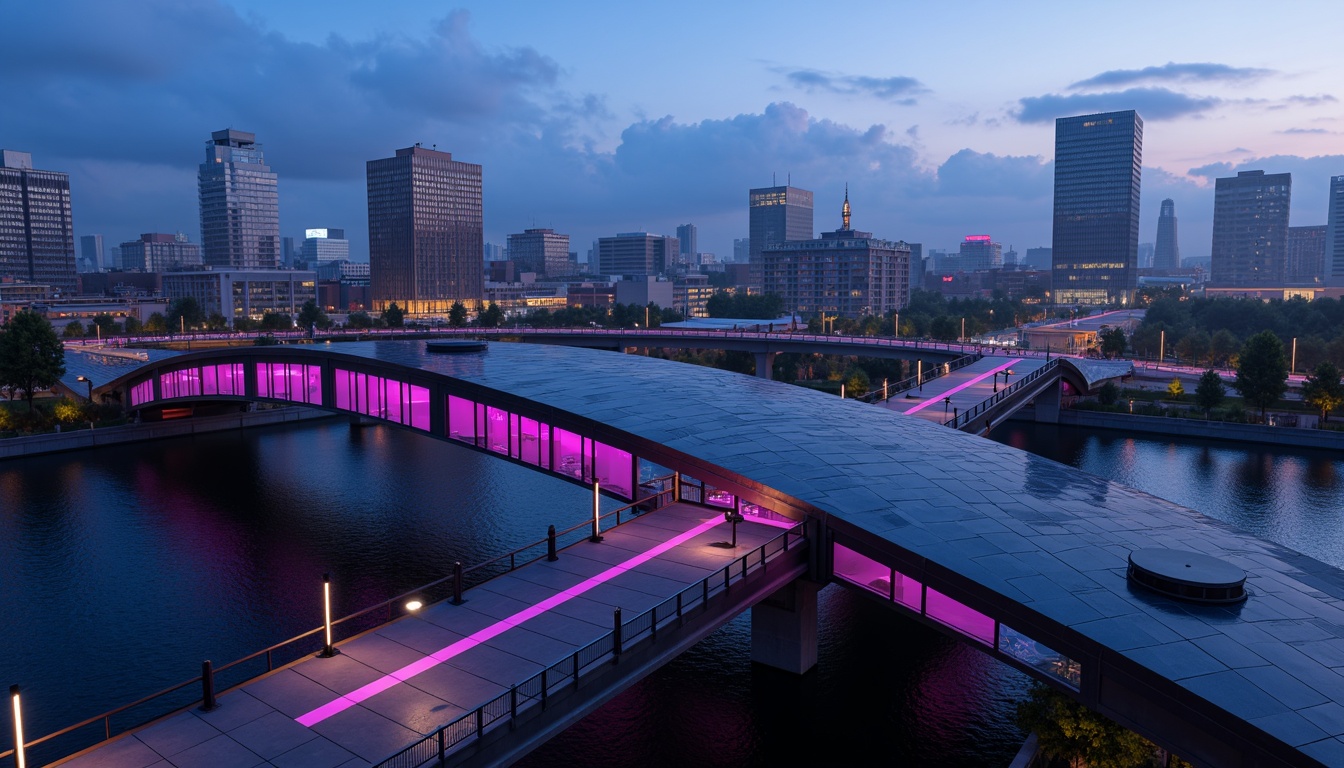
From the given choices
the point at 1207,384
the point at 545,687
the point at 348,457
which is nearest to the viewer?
the point at 545,687

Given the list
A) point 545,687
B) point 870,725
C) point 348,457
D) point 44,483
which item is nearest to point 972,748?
point 870,725

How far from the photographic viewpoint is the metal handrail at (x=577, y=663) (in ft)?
52.3

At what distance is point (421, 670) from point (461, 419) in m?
22.8

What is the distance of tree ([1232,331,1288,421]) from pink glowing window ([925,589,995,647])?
225ft

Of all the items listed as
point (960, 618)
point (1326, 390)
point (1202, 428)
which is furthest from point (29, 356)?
point (1326, 390)

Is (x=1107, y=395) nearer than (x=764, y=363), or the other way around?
(x=1107, y=395)

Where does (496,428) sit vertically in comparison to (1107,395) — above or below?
above

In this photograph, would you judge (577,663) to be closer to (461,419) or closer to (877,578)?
(877,578)

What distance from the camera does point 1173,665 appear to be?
17.0 meters

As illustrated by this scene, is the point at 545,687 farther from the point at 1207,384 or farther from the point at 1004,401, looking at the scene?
the point at 1207,384

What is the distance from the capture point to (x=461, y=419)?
41250 millimetres

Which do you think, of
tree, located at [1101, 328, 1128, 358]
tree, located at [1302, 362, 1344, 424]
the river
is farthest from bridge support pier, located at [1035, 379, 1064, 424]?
tree, located at [1101, 328, 1128, 358]

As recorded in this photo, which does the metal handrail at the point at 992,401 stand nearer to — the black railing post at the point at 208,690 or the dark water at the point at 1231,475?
the dark water at the point at 1231,475

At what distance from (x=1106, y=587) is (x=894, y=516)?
19.0 feet
